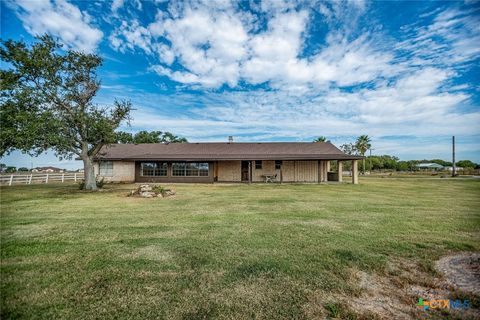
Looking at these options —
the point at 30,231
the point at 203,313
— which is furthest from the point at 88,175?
the point at 203,313

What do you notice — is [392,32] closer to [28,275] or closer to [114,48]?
[28,275]

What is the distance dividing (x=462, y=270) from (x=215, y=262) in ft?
13.5

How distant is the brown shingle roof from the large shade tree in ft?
21.3

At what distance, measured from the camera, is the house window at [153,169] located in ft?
74.1

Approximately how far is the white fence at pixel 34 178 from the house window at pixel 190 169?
12.9m

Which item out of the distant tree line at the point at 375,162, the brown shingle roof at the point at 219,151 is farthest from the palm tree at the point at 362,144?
the brown shingle roof at the point at 219,151

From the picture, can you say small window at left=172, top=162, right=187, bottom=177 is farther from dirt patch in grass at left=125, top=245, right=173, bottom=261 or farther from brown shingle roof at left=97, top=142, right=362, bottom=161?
dirt patch in grass at left=125, top=245, right=173, bottom=261

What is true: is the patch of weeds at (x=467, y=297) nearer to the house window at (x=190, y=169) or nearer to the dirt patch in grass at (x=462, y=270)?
the dirt patch in grass at (x=462, y=270)

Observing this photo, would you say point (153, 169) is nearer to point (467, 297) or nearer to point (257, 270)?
point (257, 270)

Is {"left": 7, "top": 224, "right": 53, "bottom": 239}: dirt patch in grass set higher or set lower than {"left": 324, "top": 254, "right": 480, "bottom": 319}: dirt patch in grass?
higher

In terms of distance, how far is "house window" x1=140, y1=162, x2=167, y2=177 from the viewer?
22578mm

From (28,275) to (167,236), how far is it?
249 cm

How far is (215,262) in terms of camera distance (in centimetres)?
→ 394

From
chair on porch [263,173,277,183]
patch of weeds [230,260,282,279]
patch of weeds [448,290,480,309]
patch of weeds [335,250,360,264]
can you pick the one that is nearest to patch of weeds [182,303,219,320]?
patch of weeds [230,260,282,279]
